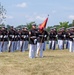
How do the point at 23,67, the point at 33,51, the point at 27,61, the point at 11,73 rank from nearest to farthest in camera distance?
1. the point at 11,73
2. the point at 23,67
3. the point at 27,61
4. the point at 33,51

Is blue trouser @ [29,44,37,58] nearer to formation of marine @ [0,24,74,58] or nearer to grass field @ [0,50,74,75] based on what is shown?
formation of marine @ [0,24,74,58]

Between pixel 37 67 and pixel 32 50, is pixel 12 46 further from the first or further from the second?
pixel 37 67

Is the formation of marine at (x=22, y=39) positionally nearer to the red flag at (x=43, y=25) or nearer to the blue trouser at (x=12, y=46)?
the blue trouser at (x=12, y=46)

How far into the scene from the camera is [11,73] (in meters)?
16.3

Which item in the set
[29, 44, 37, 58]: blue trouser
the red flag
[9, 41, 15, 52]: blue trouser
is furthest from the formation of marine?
[29, 44, 37, 58]: blue trouser

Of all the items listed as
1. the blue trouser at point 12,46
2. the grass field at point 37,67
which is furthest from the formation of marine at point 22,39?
the grass field at point 37,67

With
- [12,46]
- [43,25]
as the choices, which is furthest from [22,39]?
[43,25]

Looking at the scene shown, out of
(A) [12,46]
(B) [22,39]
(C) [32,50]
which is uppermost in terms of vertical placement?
(B) [22,39]

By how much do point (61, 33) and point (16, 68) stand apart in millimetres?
13767

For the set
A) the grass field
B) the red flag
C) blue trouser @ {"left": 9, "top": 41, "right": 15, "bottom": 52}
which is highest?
the red flag

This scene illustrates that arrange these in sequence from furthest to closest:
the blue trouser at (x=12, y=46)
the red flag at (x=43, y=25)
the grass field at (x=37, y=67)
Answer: the blue trouser at (x=12, y=46) < the red flag at (x=43, y=25) < the grass field at (x=37, y=67)

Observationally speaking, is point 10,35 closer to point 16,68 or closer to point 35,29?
point 35,29

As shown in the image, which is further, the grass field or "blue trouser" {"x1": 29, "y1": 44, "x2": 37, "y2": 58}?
"blue trouser" {"x1": 29, "y1": 44, "x2": 37, "y2": 58}

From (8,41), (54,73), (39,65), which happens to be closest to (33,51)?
(39,65)
